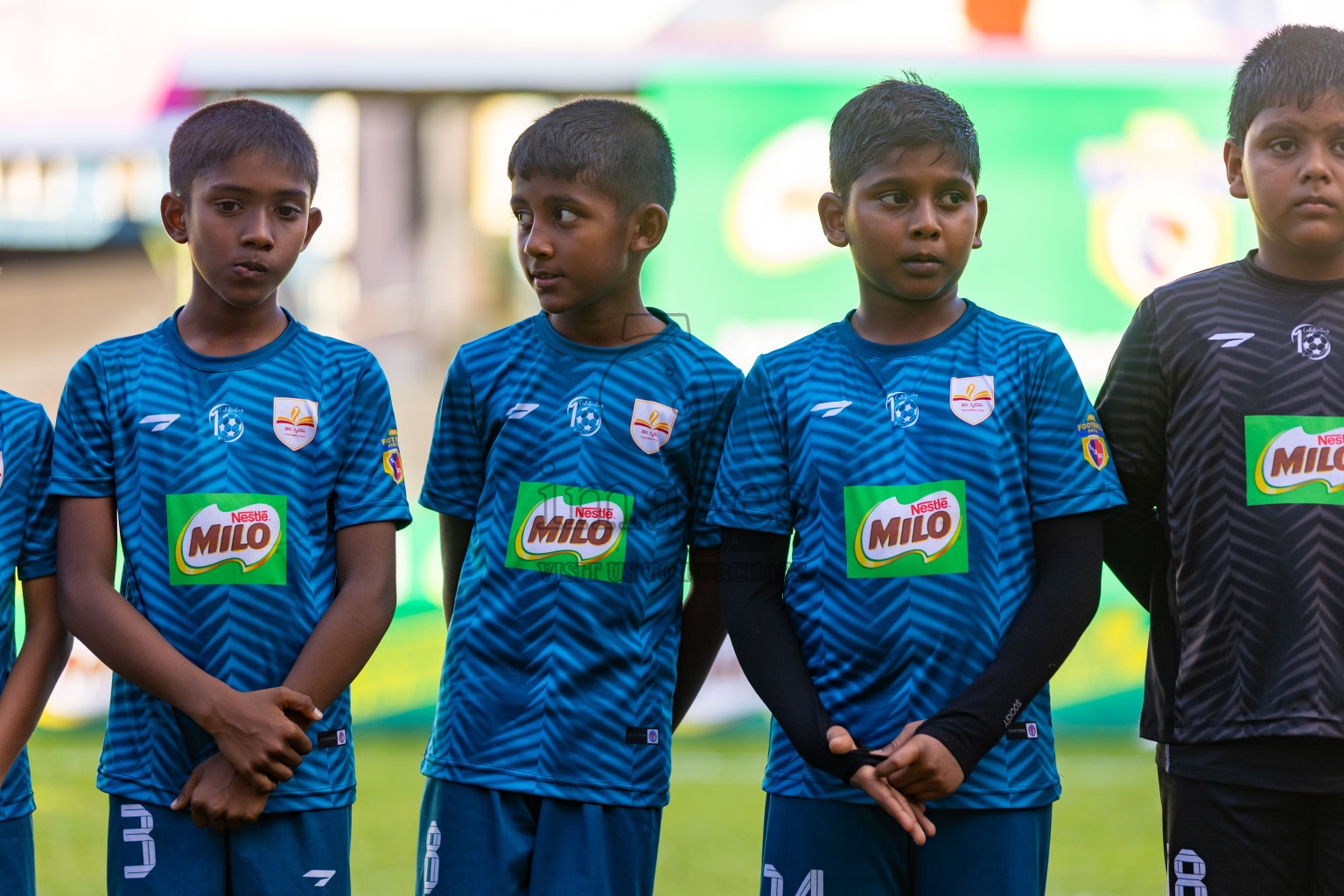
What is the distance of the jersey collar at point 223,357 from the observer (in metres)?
2.13

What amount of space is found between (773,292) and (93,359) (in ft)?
16.7

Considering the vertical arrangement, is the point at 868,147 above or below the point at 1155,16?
below

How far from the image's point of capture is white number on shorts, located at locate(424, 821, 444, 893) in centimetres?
206

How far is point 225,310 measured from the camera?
2.16 metres

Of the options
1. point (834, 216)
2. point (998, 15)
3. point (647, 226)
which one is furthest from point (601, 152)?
point (998, 15)

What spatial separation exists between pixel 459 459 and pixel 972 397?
818mm

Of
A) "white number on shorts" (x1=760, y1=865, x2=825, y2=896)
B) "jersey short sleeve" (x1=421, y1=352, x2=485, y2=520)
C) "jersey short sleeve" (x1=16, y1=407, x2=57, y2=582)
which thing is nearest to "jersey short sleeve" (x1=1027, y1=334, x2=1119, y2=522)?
"white number on shorts" (x1=760, y1=865, x2=825, y2=896)

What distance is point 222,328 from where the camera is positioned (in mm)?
2166

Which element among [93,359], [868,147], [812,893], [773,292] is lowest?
[812,893]

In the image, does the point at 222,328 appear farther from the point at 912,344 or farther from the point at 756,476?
the point at 912,344

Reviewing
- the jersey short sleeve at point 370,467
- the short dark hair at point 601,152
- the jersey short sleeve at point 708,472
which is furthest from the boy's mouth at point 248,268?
the jersey short sleeve at point 708,472

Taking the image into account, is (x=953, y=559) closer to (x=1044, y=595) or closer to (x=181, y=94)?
(x=1044, y=595)

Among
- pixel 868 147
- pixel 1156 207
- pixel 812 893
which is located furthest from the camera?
pixel 1156 207

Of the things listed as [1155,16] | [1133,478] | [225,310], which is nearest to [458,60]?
[1155,16]
